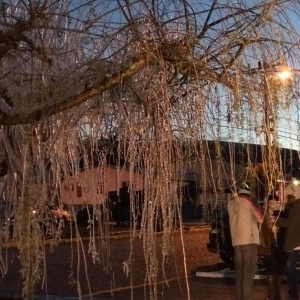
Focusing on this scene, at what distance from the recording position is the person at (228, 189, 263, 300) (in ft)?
26.7

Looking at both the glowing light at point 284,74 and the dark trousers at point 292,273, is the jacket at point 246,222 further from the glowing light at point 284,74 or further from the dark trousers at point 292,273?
the glowing light at point 284,74

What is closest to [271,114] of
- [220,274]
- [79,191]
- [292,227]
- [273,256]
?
[79,191]

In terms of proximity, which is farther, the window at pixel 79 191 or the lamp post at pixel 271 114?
the window at pixel 79 191

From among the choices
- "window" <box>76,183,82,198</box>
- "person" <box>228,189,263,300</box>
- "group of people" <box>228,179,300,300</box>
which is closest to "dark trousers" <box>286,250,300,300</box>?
"group of people" <box>228,179,300,300</box>

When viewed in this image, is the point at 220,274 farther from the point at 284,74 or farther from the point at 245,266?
the point at 284,74

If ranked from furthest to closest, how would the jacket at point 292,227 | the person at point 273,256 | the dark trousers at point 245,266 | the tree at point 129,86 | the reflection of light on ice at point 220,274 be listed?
the reflection of light on ice at point 220,274 → the person at point 273,256 → the jacket at point 292,227 → the dark trousers at point 245,266 → the tree at point 129,86

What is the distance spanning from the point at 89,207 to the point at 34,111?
→ 94 centimetres

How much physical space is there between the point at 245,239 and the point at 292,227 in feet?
2.86

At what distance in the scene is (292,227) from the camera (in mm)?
8852

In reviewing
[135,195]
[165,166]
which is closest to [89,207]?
[135,195]

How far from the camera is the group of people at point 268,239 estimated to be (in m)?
8.13

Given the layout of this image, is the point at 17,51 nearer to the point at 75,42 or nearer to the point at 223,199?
the point at 75,42

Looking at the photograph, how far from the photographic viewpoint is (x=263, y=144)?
5.36 m

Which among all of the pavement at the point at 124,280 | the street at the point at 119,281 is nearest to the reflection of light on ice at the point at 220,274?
the pavement at the point at 124,280
